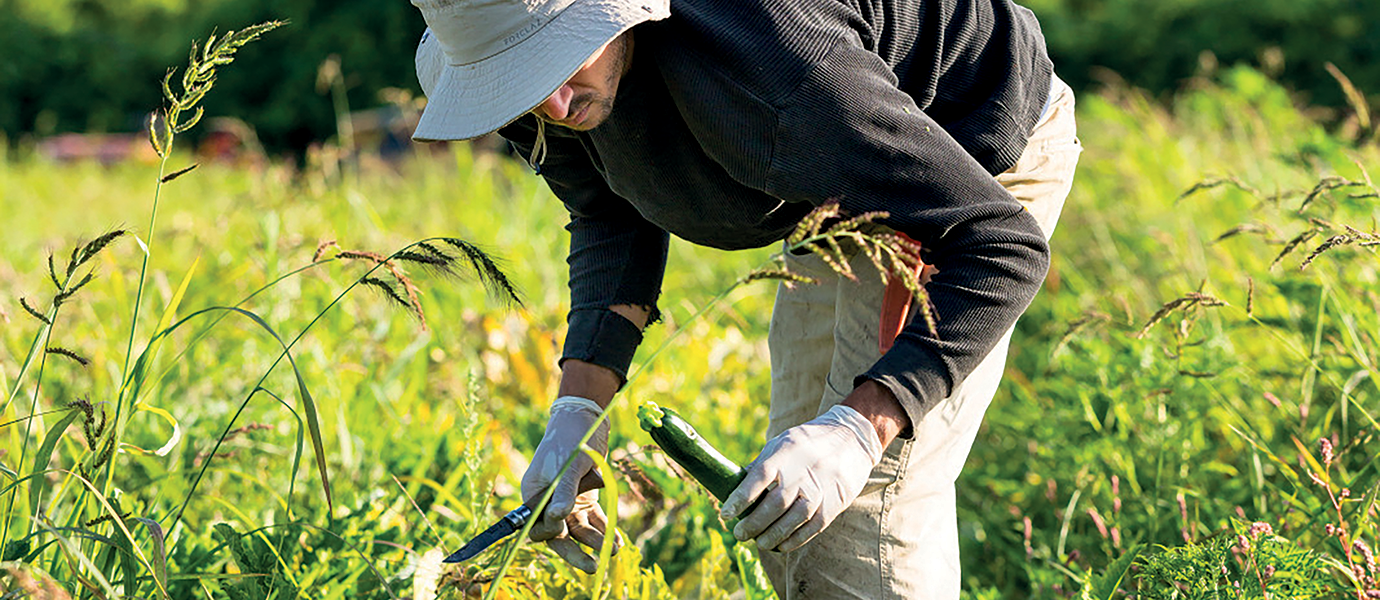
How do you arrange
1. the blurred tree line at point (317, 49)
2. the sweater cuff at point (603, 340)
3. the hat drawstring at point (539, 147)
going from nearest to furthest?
the hat drawstring at point (539, 147)
the sweater cuff at point (603, 340)
the blurred tree line at point (317, 49)

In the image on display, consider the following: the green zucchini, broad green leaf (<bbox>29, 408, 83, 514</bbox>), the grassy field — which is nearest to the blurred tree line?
the grassy field

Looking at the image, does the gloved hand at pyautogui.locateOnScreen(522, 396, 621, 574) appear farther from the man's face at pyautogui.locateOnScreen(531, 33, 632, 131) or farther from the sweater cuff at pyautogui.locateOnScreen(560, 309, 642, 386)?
the man's face at pyautogui.locateOnScreen(531, 33, 632, 131)

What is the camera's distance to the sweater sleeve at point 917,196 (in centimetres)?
140

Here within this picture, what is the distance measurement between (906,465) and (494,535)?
0.59 metres

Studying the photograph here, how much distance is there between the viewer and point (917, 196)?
1.44 m

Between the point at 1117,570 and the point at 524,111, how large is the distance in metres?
1.01

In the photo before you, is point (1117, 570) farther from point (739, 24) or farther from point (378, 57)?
point (378, 57)

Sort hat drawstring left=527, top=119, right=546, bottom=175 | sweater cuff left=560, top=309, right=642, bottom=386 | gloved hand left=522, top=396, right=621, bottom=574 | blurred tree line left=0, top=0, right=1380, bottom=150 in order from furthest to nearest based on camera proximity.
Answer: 1. blurred tree line left=0, top=0, right=1380, bottom=150
2. sweater cuff left=560, top=309, right=642, bottom=386
3. gloved hand left=522, top=396, right=621, bottom=574
4. hat drawstring left=527, top=119, right=546, bottom=175

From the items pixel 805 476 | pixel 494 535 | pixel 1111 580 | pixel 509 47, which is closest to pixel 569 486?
pixel 494 535

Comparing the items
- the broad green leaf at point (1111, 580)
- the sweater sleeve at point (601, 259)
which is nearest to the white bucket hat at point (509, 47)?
the sweater sleeve at point (601, 259)

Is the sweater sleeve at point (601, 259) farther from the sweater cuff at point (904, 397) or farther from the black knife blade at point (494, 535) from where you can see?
the sweater cuff at point (904, 397)

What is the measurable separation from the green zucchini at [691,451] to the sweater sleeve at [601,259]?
423 millimetres

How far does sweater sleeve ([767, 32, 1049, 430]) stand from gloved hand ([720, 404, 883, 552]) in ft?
0.25

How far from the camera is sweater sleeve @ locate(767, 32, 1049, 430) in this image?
55.2 inches
